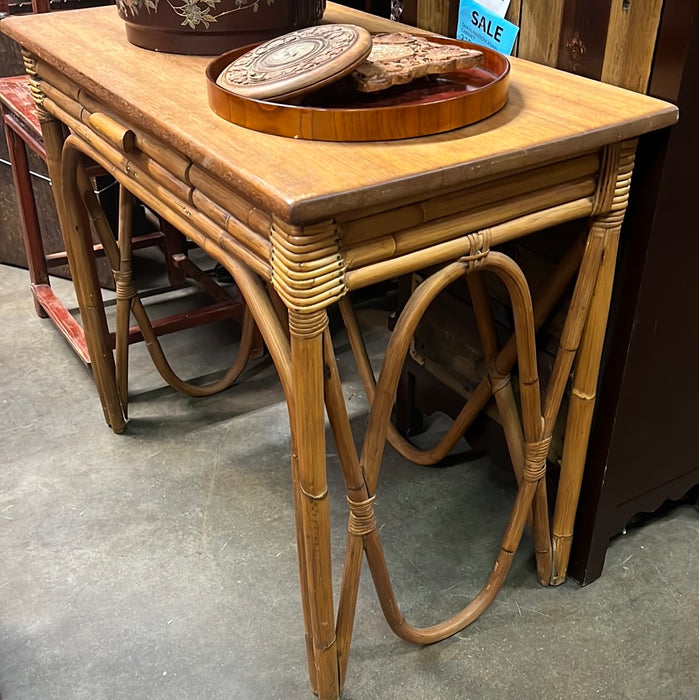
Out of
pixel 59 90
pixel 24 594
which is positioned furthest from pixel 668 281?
pixel 24 594

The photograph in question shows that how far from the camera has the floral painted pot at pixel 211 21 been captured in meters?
1.12

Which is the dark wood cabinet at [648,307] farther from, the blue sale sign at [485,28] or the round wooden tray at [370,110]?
the round wooden tray at [370,110]

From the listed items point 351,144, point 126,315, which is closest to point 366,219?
point 351,144

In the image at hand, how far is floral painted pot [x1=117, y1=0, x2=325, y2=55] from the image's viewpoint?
1.12 m

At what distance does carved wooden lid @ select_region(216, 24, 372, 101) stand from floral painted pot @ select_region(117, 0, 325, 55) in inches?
5.1

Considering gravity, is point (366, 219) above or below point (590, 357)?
Answer: above

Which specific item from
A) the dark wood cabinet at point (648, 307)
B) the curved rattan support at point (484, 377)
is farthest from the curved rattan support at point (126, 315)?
the dark wood cabinet at point (648, 307)

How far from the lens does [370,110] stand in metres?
0.85

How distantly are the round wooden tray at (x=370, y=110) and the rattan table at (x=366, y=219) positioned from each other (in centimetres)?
2

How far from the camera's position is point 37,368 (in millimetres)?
2023

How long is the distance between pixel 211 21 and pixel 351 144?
16.0 inches

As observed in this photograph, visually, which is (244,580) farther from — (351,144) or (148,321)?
(351,144)

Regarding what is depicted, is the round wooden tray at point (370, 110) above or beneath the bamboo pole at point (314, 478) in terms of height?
above

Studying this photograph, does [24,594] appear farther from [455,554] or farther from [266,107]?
[266,107]
